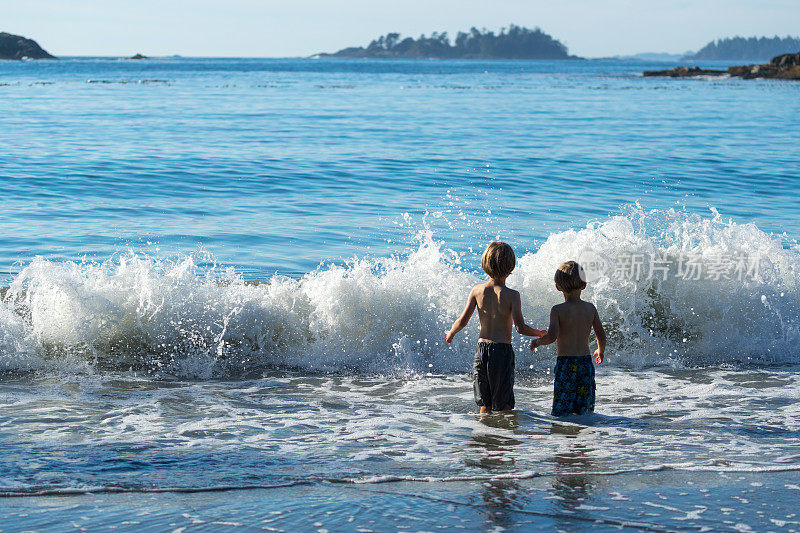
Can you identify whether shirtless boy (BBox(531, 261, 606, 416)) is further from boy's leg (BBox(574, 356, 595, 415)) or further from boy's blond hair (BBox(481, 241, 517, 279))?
boy's blond hair (BBox(481, 241, 517, 279))

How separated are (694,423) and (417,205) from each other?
9688 mm

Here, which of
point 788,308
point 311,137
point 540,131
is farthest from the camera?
point 540,131

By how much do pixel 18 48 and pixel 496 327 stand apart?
547 ft

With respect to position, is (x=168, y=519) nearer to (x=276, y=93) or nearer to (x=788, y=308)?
(x=788, y=308)

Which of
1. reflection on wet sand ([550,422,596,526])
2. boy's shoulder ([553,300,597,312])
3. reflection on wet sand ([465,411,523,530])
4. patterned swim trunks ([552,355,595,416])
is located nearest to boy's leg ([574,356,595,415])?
patterned swim trunks ([552,355,595,416])

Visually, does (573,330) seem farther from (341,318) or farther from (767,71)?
(767,71)

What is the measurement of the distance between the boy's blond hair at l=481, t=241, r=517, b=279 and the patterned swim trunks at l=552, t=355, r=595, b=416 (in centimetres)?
72

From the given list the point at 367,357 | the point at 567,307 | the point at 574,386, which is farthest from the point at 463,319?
the point at 367,357

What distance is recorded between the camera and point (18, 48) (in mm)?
150375

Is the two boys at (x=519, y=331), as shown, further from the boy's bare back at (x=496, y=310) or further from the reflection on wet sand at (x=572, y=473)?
the reflection on wet sand at (x=572, y=473)

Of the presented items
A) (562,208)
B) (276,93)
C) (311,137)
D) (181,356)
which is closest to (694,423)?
(181,356)

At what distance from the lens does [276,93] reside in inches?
1864

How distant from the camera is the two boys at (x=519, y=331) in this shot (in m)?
5.43

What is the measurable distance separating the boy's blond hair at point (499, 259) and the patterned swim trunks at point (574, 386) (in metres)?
0.72
